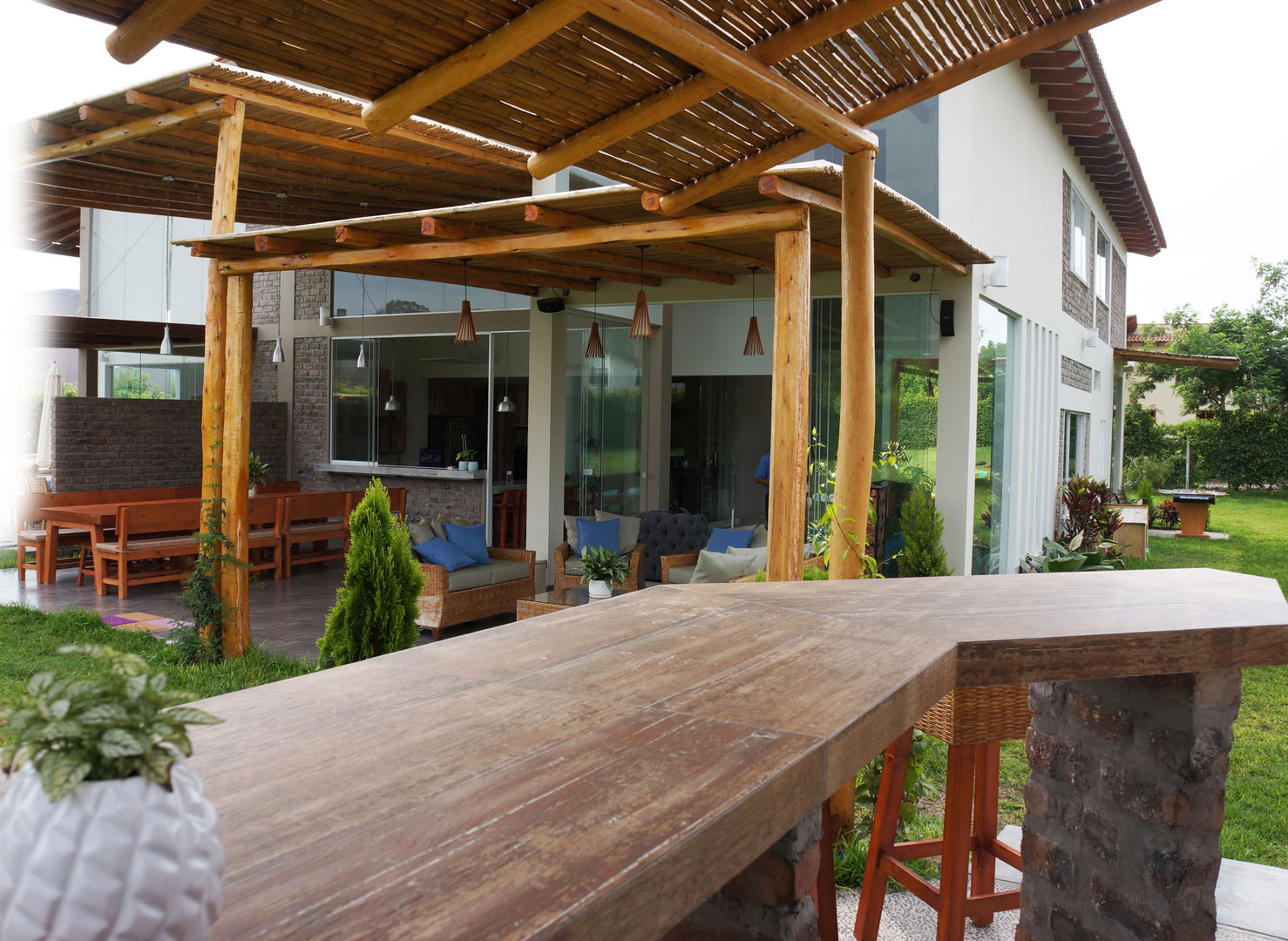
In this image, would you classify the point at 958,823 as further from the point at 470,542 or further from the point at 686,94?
the point at 470,542

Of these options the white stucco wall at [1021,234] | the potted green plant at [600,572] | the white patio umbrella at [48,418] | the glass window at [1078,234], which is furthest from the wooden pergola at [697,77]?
the white patio umbrella at [48,418]

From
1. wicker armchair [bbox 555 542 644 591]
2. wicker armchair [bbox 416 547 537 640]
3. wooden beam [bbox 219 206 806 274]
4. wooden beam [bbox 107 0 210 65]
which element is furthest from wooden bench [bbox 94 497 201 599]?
wooden beam [bbox 107 0 210 65]

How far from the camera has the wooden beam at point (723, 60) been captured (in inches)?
100

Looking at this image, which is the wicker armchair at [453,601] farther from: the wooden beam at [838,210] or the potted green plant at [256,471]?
the potted green plant at [256,471]

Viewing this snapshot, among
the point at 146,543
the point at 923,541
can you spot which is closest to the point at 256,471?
the point at 146,543

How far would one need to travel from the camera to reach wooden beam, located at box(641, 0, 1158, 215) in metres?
3.11

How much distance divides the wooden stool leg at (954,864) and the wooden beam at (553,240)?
3.35m

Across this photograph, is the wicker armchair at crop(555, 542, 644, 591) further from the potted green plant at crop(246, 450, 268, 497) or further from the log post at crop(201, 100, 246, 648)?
the potted green plant at crop(246, 450, 268, 497)

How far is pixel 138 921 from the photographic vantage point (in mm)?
716

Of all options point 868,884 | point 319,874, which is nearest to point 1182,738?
point 868,884

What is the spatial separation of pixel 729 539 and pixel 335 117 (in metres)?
4.86

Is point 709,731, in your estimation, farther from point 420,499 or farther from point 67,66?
point 67,66

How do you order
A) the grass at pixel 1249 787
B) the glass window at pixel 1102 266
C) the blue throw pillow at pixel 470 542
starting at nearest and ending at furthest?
the grass at pixel 1249 787, the blue throw pillow at pixel 470 542, the glass window at pixel 1102 266

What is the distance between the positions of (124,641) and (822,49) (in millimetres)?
6849
